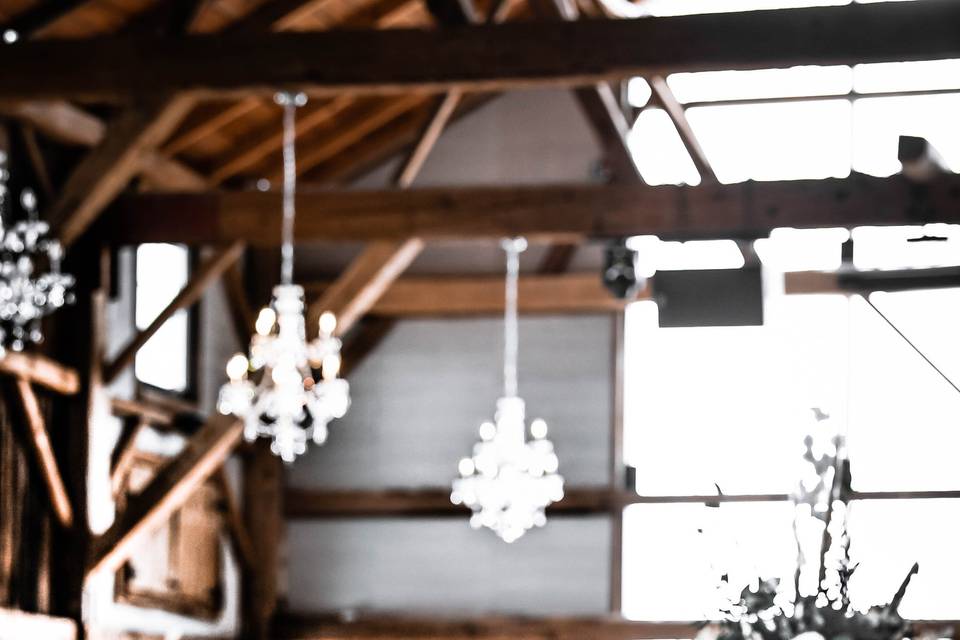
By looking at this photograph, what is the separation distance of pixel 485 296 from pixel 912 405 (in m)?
3.06

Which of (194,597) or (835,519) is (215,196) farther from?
(835,519)

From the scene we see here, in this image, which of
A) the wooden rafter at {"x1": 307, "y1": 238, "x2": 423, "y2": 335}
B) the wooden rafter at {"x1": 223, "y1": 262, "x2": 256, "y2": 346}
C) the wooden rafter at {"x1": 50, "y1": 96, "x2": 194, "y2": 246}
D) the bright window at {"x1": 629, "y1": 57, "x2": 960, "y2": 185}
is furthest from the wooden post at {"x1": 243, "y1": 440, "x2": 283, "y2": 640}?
Result: the wooden rafter at {"x1": 50, "y1": 96, "x2": 194, "y2": 246}

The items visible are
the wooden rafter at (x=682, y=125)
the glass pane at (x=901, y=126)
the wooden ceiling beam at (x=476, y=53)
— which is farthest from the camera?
the glass pane at (x=901, y=126)

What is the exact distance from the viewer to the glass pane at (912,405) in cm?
1220

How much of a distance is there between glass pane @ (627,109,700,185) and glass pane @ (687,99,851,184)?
210 mm

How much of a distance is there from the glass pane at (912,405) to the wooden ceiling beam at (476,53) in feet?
19.3

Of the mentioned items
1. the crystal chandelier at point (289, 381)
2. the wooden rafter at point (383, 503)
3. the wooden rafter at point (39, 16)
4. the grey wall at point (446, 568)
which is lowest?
the grey wall at point (446, 568)

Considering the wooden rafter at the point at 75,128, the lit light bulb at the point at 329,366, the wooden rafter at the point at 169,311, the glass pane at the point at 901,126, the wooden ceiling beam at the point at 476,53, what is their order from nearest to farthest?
the wooden ceiling beam at the point at 476,53 → the lit light bulb at the point at 329,366 → the wooden rafter at the point at 75,128 → the wooden rafter at the point at 169,311 → the glass pane at the point at 901,126

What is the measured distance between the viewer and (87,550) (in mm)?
10133

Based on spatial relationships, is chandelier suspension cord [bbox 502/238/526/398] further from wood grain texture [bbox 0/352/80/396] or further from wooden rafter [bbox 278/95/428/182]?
wood grain texture [bbox 0/352/80/396]

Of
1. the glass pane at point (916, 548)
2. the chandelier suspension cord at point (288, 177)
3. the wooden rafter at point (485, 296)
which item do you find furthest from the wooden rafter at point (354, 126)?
the glass pane at point (916, 548)

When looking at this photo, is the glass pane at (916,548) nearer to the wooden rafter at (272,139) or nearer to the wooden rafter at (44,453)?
the wooden rafter at (272,139)

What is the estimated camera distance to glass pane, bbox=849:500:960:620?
39.6 ft

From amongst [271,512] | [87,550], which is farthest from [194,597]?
[87,550]
